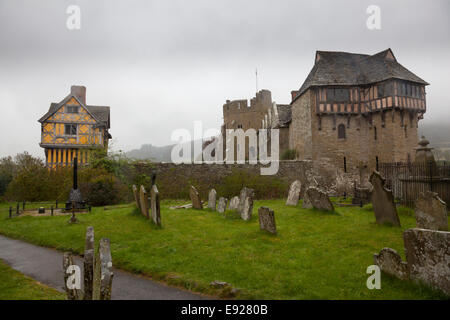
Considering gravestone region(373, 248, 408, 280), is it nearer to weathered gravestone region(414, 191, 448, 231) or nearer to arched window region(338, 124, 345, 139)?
weathered gravestone region(414, 191, 448, 231)

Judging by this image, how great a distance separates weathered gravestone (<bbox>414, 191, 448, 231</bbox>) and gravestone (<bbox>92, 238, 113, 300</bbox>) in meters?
7.44

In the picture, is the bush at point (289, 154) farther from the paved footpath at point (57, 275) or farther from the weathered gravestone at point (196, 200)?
the paved footpath at point (57, 275)

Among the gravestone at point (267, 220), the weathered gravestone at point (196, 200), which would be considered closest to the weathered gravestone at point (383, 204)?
the gravestone at point (267, 220)

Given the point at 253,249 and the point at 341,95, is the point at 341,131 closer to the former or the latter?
the point at 341,95

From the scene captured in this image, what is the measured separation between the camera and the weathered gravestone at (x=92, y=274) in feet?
10.9

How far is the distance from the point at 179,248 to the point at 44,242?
14.2ft

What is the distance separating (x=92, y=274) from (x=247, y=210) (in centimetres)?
665

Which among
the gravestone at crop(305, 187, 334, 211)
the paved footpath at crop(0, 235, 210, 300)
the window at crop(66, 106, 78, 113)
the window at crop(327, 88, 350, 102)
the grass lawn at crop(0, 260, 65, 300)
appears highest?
the window at crop(327, 88, 350, 102)

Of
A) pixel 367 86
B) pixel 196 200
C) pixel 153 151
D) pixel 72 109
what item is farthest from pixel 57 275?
pixel 153 151

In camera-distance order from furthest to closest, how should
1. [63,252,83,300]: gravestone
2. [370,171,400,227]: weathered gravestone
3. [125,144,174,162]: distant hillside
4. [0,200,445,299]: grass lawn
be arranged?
1. [125,144,174,162]: distant hillside
2. [370,171,400,227]: weathered gravestone
3. [0,200,445,299]: grass lawn
4. [63,252,83,300]: gravestone

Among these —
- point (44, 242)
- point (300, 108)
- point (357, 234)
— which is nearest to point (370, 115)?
point (300, 108)

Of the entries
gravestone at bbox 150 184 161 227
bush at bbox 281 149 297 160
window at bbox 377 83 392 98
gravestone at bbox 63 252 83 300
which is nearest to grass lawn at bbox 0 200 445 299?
gravestone at bbox 150 184 161 227

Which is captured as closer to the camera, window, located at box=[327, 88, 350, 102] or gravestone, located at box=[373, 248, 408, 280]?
gravestone, located at box=[373, 248, 408, 280]

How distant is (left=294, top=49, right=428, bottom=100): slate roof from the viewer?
2167 cm
